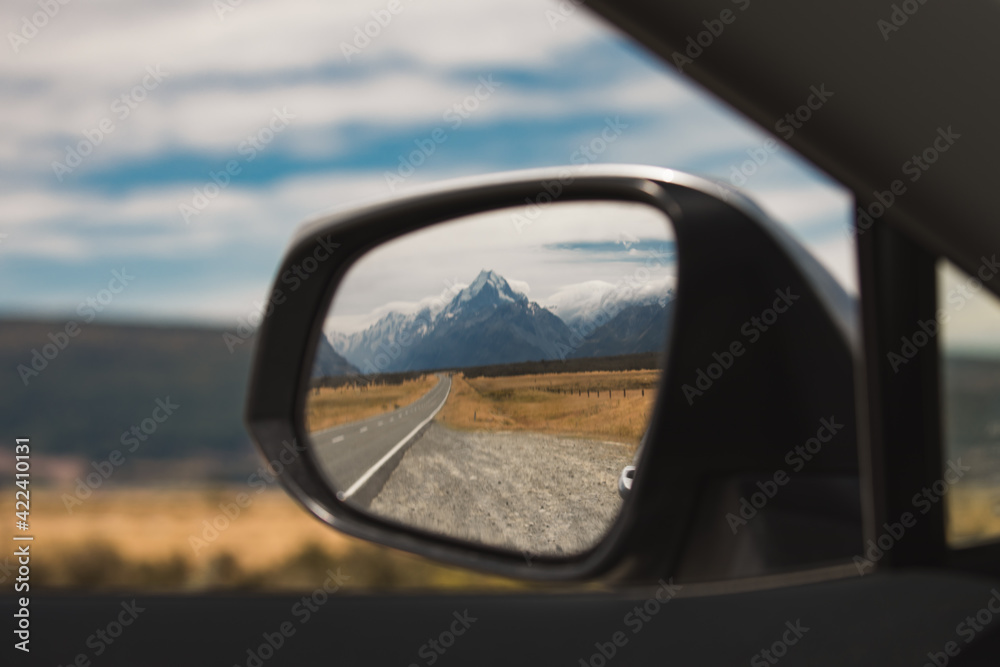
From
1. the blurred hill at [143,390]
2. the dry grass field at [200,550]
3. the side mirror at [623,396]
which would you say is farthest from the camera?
the blurred hill at [143,390]

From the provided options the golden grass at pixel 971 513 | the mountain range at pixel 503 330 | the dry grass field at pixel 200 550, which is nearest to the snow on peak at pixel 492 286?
the mountain range at pixel 503 330

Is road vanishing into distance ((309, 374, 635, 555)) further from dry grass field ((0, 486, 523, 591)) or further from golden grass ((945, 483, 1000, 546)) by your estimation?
dry grass field ((0, 486, 523, 591))

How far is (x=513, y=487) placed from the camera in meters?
1.53

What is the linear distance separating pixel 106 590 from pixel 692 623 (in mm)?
1705

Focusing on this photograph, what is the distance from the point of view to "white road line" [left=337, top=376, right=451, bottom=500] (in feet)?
5.17

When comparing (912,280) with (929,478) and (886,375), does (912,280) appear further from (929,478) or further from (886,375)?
(929,478)

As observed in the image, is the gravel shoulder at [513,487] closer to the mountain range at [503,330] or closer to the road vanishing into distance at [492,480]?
the road vanishing into distance at [492,480]

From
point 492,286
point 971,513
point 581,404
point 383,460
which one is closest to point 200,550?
point 383,460

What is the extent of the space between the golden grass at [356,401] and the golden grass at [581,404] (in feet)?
0.78

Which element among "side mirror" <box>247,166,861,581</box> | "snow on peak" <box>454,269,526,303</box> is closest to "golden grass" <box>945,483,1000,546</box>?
"side mirror" <box>247,166,861,581</box>

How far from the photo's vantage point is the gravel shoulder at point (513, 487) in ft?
4.61

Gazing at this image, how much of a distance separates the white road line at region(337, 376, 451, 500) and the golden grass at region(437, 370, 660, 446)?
20cm

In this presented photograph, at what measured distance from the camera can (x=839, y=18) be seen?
88cm

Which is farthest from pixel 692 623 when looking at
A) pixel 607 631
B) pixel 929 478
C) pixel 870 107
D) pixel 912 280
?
pixel 870 107
